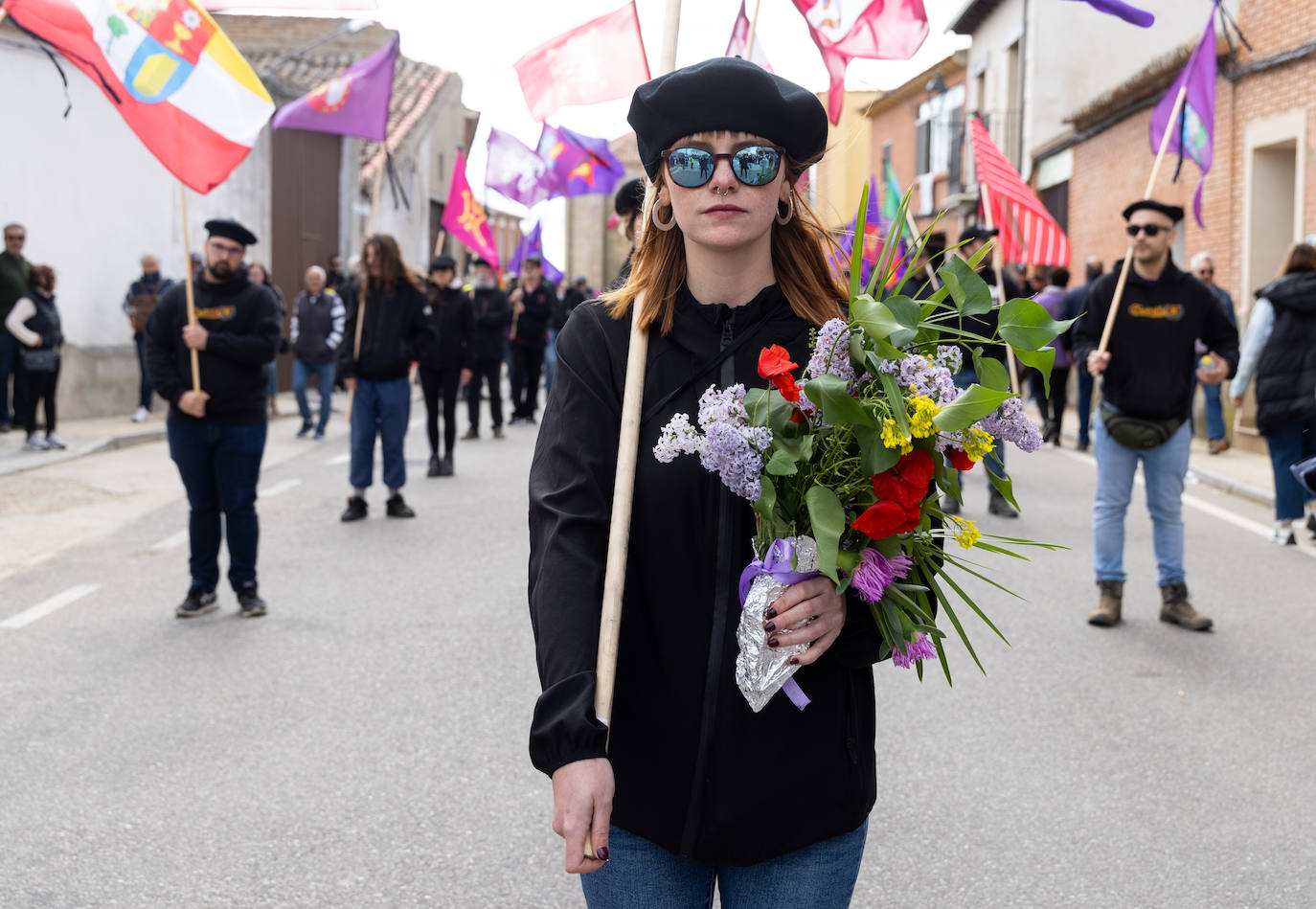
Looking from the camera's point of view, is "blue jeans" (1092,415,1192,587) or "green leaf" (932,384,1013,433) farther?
"blue jeans" (1092,415,1192,587)

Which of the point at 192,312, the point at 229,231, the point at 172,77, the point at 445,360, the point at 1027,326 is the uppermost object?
the point at 172,77

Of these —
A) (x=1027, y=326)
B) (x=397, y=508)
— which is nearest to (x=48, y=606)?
(x=397, y=508)

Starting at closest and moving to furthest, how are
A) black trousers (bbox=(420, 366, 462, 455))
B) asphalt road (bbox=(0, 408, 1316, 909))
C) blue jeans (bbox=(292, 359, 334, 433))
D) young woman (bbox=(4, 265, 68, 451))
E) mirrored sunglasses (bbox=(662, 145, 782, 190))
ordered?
mirrored sunglasses (bbox=(662, 145, 782, 190)) → asphalt road (bbox=(0, 408, 1316, 909)) → black trousers (bbox=(420, 366, 462, 455)) → young woman (bbox=(4, 265, 68, 451)) → blue jeans (bbox=(292, 359, 334, 433))

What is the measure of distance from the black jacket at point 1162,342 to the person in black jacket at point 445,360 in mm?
6683

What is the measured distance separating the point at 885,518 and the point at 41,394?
13.6m

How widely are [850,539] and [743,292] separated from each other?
0.42 m

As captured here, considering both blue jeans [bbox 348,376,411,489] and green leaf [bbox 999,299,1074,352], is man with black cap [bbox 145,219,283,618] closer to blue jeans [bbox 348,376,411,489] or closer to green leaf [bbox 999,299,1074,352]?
blue jeans [bbox 348,376,411,489]

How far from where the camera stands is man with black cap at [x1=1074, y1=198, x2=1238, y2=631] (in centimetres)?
674

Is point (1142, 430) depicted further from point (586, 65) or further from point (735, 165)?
point (735, 165)

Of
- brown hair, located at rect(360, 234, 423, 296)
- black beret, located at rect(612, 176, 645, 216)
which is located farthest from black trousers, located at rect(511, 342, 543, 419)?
black beret, located at rect(612, 176, 645, 216)

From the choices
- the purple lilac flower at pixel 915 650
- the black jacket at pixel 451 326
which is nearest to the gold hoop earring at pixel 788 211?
the purple lilac flower at pixel 915 650

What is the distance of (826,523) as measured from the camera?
1825 mm

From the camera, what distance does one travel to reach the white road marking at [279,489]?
11.4 meters

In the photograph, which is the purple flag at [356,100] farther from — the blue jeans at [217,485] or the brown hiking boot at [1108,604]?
the brown hiking boot at [1108,604]
